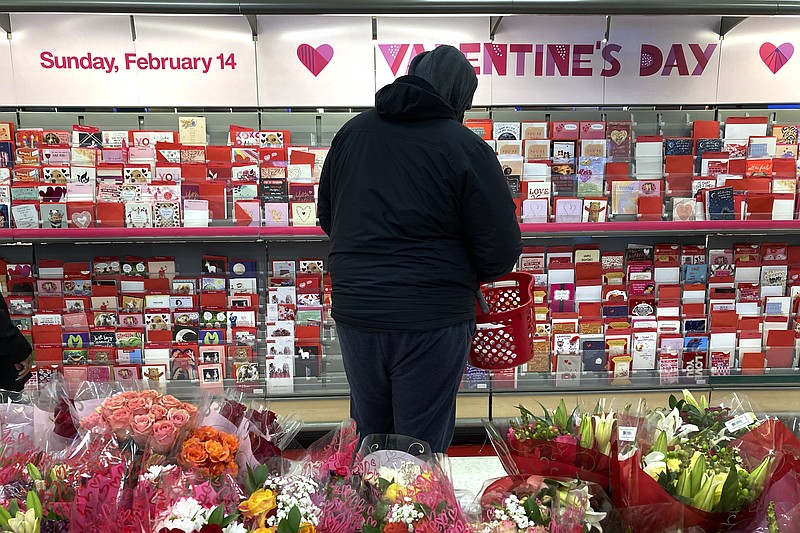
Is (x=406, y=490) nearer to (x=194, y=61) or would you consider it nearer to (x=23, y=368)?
(x=23, y=368)

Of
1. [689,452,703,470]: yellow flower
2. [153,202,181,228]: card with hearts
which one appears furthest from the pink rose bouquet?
[153,202,181,228]: card with hearts

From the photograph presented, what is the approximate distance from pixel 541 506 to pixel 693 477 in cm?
32

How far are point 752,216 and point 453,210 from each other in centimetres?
267

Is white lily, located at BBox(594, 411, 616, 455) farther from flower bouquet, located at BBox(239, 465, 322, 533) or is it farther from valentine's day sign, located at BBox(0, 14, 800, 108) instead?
valentine's day sign, located at BBox(0, 14, 800, 108)

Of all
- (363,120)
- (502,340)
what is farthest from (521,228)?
(363,120)

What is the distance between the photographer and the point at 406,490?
122cm

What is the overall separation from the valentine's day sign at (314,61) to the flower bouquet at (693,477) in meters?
2.87

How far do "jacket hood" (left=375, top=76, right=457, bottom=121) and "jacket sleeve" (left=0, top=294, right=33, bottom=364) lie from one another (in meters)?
1.84

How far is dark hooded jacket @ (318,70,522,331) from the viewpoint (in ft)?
6.02

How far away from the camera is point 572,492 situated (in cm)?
115

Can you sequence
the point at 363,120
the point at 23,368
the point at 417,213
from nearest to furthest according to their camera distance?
the point at 417,213 < the point at 363,120 < the point at 23,368

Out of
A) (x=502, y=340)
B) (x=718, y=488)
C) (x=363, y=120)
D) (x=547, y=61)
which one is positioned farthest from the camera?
(x=547, y=61)

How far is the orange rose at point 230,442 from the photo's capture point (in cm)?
131

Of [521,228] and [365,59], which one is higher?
[365,59]
